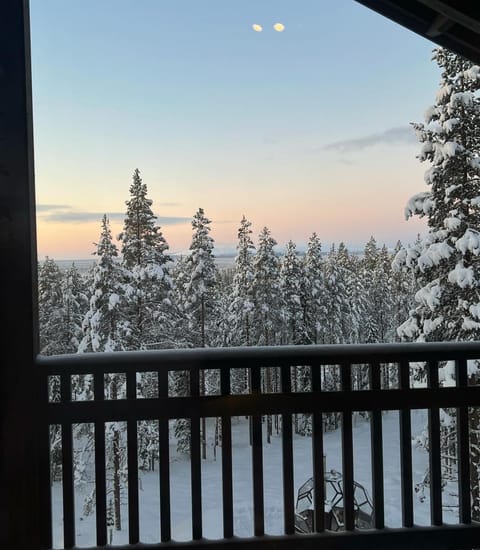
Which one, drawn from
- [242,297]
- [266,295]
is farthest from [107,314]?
[266,295]

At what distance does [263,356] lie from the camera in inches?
69.8

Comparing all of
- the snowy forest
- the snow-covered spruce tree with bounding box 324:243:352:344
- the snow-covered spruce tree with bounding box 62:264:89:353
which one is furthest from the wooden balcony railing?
the snow-covered spruce tree with bounding box 324:243:352:344

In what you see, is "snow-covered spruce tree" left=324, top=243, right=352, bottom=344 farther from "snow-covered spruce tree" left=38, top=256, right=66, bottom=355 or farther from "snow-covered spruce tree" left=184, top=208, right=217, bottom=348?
"snow-covered spruce tree" left=38, top=256, right=66, bottom=355

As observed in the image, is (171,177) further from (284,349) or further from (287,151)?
(284,349)

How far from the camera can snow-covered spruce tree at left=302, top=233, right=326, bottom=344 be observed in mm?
14750

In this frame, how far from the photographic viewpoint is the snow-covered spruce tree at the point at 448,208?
293 inches

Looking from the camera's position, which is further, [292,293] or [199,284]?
[292,293]

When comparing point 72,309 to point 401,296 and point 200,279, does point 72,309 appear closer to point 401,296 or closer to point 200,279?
point 200,279

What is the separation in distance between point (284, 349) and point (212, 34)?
35.2ft

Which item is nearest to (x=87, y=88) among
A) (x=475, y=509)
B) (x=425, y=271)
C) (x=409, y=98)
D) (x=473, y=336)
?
(x=409, y=98)

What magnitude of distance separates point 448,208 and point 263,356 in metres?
7.32

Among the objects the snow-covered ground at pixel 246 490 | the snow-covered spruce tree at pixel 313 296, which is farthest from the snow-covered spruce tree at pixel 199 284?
the snow-covered ground at pixel 246 490

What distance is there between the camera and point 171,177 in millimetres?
14094

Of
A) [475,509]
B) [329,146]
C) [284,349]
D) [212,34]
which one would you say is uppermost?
[212,34]
